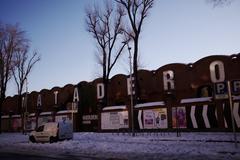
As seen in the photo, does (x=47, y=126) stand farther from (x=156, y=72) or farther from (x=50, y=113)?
(x=50, y=113)

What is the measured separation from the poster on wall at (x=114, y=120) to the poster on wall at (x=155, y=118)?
10.1 feet

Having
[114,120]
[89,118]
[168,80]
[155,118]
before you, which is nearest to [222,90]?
[155,118]

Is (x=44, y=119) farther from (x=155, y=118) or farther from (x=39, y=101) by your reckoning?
(x=155, y=118)

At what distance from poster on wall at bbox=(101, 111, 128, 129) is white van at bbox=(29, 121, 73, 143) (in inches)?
464

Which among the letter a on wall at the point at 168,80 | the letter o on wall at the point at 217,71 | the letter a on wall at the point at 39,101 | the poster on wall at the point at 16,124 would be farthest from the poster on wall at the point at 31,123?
the letter o on wall at the point at 217,71

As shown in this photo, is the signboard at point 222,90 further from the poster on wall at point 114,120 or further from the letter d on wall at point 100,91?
the letter d on wall at point 100,91

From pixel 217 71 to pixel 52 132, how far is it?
19235mm

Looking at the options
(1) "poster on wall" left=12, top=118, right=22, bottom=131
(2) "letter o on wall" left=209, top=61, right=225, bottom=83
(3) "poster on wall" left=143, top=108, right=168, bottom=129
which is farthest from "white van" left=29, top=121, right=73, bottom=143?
(1) "poster on wall" left=12, top=118, right=22, bottom=131

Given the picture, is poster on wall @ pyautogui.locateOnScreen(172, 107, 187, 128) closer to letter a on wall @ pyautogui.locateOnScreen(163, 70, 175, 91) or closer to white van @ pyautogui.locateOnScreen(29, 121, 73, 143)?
letter a on wall @ pyautogui.locateOnScreen(163, 70, 175, 91)

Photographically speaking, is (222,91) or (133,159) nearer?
(133,159)

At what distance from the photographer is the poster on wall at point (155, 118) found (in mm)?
33344

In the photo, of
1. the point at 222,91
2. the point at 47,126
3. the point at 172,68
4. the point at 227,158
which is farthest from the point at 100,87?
the point at 227,158

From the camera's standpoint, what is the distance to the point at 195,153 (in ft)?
47.3

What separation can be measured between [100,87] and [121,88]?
13.5 feet
